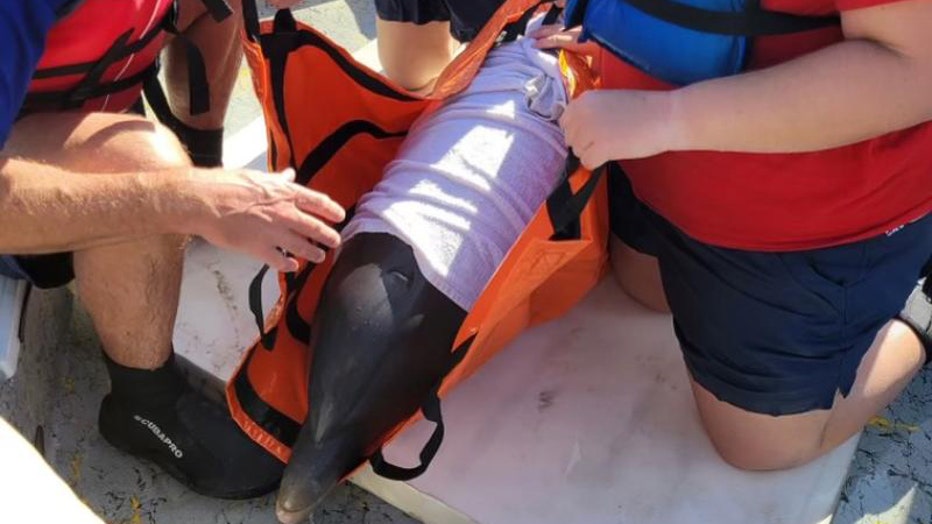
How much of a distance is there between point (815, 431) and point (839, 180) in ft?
1.32

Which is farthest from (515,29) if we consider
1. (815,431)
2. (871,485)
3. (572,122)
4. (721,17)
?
(871,485)

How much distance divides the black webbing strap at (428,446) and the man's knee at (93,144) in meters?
0.47

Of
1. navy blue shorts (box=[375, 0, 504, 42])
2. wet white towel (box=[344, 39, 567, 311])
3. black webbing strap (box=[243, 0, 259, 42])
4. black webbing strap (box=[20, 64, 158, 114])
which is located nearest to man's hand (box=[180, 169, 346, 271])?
wet white towel (box=[344, 39, 567, 311])

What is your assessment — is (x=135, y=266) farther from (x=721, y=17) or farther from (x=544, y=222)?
(x=721, y=17)

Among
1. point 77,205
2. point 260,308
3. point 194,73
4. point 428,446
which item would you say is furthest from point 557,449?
point 194,73

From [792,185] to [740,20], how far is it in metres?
0.23

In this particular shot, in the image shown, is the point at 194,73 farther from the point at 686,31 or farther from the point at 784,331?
the point at 784,331

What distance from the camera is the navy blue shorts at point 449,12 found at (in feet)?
6.56

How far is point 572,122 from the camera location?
1.31 m

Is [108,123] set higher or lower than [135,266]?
higher

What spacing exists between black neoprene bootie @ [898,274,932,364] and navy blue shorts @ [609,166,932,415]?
0.13 metres

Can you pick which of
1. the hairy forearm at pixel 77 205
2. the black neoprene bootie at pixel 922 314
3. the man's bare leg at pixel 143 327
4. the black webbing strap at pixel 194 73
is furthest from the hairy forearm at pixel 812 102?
the black webbing strap at pixel 194 73

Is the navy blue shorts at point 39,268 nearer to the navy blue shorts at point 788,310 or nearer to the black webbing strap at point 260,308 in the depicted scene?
the black webbing strap at point 260,308

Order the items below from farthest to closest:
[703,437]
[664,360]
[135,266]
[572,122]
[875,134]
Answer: [664,360]
[703,437]
[135,266]
[572,122]
[875,134]
